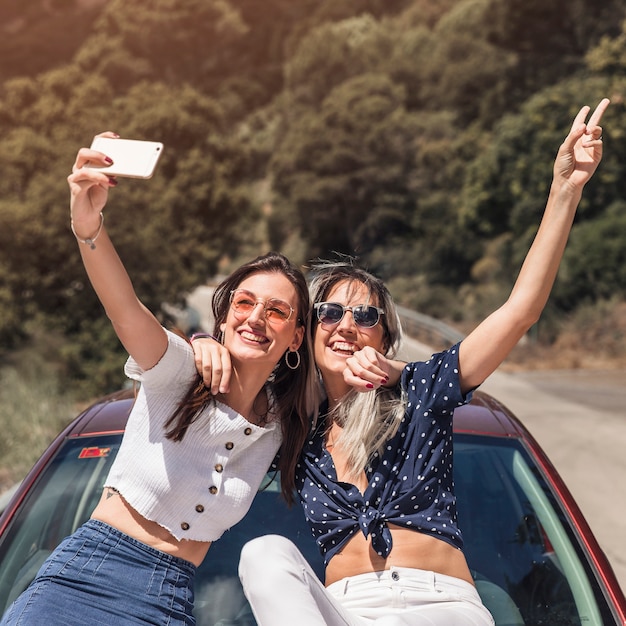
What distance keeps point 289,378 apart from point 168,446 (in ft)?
1.50

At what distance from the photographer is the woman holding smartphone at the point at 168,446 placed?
1924mm

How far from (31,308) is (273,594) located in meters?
12.4

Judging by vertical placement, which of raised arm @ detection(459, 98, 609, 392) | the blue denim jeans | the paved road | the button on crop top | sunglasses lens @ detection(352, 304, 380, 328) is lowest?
the paved road

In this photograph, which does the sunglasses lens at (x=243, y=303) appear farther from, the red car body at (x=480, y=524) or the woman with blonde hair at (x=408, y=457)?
the red car body at (x=480, y=524)

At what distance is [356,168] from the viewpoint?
3269 cm

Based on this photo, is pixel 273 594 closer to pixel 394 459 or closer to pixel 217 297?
pixel 394 459

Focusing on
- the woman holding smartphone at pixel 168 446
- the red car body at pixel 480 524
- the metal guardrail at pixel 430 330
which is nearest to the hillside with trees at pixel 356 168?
the metal guardrail at pixel 430 330

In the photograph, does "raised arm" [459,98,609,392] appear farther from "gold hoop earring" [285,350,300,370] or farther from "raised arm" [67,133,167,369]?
"raised arm" [67,133,167,369]

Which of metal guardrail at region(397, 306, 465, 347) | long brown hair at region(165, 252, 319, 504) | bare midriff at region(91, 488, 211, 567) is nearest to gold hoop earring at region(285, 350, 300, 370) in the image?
long brown hair at region(165, 252, 319, 504)

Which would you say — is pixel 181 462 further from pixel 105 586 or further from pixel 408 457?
pixel 408 457

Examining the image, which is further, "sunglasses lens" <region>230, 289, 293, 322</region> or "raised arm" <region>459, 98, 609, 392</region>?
"sunglasses lens" <region>230, 289, 293, 322</region>

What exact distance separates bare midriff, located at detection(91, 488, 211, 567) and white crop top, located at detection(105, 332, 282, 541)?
3 centimetres

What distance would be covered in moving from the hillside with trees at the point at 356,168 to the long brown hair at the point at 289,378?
11.2m

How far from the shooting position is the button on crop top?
2.16 meters
